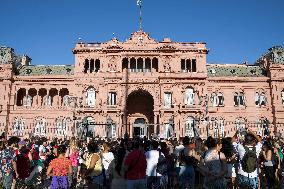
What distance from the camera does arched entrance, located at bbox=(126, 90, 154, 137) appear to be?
41344mm

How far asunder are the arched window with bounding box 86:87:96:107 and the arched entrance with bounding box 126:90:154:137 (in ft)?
14.7

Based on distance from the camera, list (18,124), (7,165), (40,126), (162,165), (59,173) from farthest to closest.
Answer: (18,124), (40,126), (7,165), (162,165), (59,173)

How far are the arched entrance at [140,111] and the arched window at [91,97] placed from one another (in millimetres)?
4496

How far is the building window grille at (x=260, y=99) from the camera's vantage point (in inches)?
1681

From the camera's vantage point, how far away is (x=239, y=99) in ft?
141

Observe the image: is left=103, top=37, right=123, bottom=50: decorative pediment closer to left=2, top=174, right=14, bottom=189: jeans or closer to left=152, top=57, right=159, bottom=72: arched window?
left=152, top=57, right=159, bottom=72: arched window

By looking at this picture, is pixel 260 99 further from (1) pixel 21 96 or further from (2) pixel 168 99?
(1) pixel 21 96

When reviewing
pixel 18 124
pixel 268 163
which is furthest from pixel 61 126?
pixel 268 163

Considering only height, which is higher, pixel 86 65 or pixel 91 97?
pixel 86 65

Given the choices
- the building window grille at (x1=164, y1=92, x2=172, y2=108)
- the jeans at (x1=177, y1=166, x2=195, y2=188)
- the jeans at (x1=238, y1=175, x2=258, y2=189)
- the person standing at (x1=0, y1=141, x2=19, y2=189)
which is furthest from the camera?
the building window grille at (x1=164, y1=92, x2=172, y2=108)

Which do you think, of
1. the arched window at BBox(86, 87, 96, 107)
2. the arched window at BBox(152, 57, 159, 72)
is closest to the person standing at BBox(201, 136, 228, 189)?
the arched window at BBox(86, 87, 96, 107)

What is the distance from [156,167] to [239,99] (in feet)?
114

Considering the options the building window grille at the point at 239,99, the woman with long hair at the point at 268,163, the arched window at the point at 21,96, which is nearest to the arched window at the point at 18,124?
the arched window at the point at 21,96

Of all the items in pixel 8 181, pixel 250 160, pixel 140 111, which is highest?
pixel 140 111
